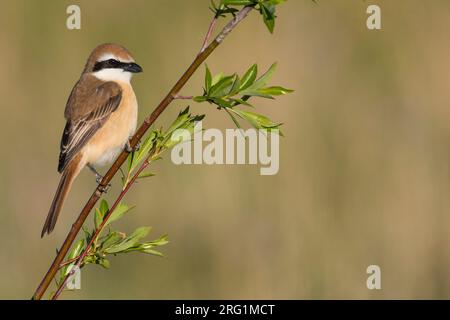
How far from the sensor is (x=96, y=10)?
820 cm

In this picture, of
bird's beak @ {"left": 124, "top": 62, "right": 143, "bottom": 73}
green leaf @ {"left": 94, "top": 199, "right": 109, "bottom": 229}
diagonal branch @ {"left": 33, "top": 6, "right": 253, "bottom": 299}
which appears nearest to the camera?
diagonal branch @ {"left": 33, "top": 6, "right": 253, "bottom": 299}

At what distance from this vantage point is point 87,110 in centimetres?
493

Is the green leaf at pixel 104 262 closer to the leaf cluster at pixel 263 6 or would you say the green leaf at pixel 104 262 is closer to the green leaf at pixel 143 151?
the green leaf at pixel 143 151

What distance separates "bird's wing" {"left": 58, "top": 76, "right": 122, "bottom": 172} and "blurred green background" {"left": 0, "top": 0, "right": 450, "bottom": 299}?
6.14 ft

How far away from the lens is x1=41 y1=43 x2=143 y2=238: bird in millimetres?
4785

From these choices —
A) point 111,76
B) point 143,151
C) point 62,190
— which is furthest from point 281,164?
point 143,151

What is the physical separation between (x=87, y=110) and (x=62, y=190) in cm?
72

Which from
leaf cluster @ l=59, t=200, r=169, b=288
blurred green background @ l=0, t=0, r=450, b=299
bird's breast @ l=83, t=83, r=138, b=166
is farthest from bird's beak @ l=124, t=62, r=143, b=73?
blurred green background @ l=0, t=0, r=450, b=299

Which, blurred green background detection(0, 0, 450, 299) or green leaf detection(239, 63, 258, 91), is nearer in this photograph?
green leaf detection(239, 63, 258, 91)

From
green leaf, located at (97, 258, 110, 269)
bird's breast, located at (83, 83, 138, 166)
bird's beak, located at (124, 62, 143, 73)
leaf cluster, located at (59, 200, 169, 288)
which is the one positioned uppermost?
bird's beak, located at (124, 62, 143, 73)

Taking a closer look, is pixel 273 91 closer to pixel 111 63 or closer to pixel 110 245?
pixel 110 245

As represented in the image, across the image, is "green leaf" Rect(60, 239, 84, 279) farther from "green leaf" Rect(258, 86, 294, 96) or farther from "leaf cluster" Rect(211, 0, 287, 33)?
"leaf cluster" Rect(211, 0, 287, 33)

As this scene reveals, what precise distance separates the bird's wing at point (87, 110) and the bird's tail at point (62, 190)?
64mm

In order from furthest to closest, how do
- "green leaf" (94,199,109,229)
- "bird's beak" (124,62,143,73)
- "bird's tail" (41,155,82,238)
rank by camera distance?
"bird's beak" (124,62,143,73) → "bird's tail" (41,155,82,238) → "green leaf" (94,199,109,229)
